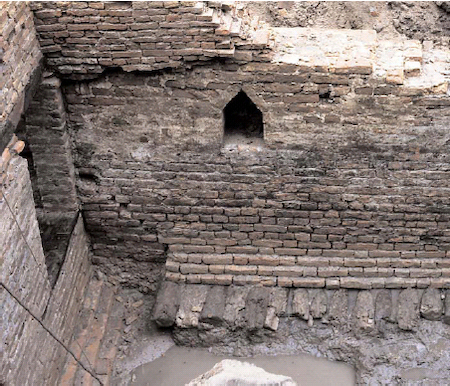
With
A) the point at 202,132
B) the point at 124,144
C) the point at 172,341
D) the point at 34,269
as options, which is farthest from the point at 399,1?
the point at 34,269

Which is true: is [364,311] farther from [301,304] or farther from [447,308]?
[447,308]

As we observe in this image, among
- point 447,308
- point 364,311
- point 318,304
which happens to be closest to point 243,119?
point 318,304

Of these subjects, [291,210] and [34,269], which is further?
[291,210]

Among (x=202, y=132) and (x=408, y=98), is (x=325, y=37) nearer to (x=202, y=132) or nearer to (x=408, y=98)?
(x=408, y=98)

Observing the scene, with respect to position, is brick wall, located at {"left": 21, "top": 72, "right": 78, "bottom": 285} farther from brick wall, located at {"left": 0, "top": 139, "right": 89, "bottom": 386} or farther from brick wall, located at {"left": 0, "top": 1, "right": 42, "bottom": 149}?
brick wall, located at {"left": 0, "top": 1, "right": 42, "bottom": 149}

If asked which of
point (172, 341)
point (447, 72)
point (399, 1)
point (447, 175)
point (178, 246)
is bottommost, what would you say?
point (172, 341)

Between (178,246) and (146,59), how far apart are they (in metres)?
1.91

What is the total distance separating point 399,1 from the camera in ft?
23.4

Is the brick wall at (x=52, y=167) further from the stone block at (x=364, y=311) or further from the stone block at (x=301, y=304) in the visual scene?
the stone block at (x=364, y=311)

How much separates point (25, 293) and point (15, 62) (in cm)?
A: 170

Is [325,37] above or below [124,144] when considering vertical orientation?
above

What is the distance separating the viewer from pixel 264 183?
5668mm

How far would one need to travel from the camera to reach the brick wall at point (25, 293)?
4.40m

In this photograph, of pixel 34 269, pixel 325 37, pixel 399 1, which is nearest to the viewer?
pixel 34 269
